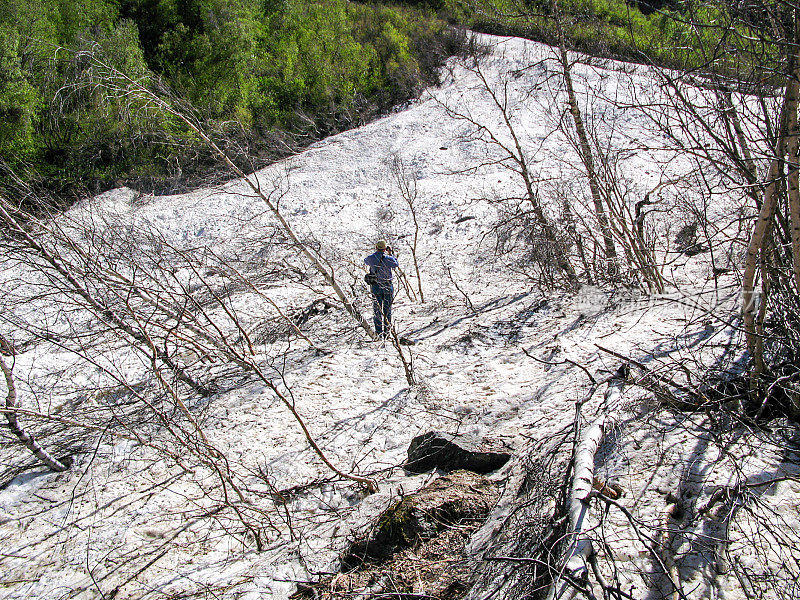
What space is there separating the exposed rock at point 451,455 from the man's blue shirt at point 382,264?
342 cm

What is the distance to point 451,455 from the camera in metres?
4.03

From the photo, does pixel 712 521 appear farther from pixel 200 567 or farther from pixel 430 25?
pixel 430 25

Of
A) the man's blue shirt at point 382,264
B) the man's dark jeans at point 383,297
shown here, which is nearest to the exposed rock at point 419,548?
the man's dark jeans at point 383,297

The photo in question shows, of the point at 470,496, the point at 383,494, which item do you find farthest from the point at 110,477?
the point at 470,496

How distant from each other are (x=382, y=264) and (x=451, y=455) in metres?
3.91

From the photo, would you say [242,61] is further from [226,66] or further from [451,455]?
[451,455]

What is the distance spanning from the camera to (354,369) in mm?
7180

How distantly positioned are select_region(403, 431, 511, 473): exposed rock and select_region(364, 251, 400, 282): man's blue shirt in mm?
3422

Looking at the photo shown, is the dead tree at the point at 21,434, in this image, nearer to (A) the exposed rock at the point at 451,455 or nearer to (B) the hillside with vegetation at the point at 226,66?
(A) the exposed rock at the point at 451,455

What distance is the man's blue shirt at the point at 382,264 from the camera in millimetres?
7422

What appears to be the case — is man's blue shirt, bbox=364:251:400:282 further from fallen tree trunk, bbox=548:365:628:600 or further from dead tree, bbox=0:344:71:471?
fallen tree trunk, bbox=548:365:628:600

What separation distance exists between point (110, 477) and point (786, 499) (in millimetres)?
5847

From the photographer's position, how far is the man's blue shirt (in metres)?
7.42

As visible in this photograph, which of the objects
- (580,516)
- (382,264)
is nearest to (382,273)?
(382,264)
